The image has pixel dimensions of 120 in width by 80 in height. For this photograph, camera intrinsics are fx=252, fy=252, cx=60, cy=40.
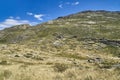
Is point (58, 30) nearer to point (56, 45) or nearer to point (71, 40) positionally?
point (71, 40)

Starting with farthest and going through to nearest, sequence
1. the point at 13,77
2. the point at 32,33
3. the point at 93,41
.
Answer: the point at 32,33 → the point at 93,41 → the point at 13,77

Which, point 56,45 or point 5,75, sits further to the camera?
point 56,45

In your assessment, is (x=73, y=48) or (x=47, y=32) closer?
(x=73, y=48)

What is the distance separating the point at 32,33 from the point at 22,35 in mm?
7420

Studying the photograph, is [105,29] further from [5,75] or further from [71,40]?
[5,75]

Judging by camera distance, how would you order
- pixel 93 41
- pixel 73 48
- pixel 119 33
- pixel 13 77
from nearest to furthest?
pixel 13 77 → pixel 73 48 → pixel 93 41 → pixel 119 33

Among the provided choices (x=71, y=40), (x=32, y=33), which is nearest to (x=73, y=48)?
(x=71, y=40)

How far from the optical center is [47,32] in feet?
582

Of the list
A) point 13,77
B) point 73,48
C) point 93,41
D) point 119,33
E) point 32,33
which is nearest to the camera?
point 13,77

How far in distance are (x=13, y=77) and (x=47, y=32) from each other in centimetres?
16200

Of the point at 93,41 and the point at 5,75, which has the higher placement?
the point at 5,75

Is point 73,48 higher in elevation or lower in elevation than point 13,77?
lower

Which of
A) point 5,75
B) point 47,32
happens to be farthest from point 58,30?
point 5,75

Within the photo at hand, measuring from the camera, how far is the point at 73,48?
132000mm
